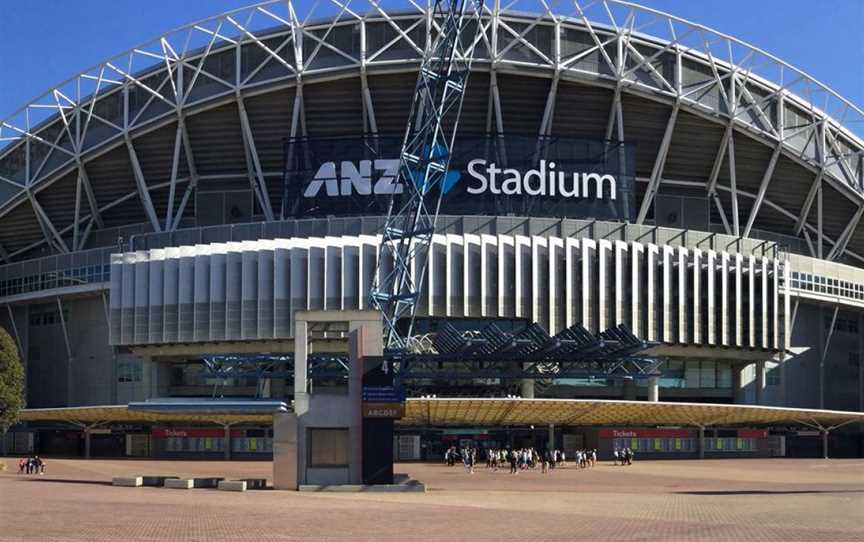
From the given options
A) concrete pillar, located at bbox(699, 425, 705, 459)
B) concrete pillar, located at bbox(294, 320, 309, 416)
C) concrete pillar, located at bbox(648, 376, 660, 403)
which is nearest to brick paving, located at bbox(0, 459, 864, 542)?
concrete pillar, located at bbox(294, 320, 309, 416)

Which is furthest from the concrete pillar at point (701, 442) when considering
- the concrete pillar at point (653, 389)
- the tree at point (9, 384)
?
the tree at point (9, 384)

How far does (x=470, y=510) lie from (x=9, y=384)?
52.1 meters

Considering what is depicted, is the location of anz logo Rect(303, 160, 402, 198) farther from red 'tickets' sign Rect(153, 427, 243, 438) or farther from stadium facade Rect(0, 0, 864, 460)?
red 'tickets' sign Rect(153, 427, 243, 438)

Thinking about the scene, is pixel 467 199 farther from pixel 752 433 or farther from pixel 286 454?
pixel 286 454

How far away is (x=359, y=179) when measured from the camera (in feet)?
336

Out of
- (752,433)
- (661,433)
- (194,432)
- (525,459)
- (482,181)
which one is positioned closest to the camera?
(525,459)

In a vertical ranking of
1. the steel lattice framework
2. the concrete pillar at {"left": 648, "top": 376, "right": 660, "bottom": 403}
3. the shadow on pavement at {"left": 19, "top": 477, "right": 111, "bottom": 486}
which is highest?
the steel lattice framework

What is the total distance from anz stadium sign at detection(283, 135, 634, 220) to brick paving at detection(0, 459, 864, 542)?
35377 millimetres

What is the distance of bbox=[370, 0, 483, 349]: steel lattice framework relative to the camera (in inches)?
3629

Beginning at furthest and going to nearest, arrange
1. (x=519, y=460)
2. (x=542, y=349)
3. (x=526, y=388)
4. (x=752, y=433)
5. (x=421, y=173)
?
(x=752, y=433) < (x=526, y=388) < (x=421, y=173) < (x=519, y=460) < (x=542, y=349)

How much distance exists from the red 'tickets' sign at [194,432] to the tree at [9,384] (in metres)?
14.2

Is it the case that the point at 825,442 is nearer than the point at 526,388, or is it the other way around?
the point at 526,388

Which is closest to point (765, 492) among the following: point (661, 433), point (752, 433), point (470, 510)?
point (470, 510)

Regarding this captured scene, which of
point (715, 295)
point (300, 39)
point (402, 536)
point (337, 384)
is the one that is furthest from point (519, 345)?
point (402, 536)
